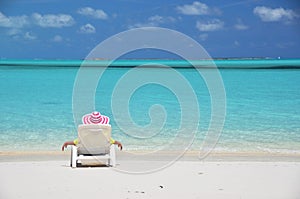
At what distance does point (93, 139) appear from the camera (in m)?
5.16

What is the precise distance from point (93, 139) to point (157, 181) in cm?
99

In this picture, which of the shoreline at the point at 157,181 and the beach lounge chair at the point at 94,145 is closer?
the shoreline at the point at 157,181

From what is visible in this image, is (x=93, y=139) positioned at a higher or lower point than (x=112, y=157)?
higher

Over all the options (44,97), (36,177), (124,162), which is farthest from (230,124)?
(44,97)

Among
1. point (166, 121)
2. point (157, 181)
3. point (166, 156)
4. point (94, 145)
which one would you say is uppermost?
point (166, 121)

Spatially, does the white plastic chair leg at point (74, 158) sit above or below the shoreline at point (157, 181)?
above

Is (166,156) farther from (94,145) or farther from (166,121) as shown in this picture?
(166,121)

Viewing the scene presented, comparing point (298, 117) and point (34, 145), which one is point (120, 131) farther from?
point (298, 117)

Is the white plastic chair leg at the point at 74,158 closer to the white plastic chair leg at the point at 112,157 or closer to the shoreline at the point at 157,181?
the shoreline at the point at 157,181

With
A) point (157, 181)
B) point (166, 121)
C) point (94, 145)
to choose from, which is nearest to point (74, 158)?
point (94, 145)

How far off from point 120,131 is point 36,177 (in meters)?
4.15

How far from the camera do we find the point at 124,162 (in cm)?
555

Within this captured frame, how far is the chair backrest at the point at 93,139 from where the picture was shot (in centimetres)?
513

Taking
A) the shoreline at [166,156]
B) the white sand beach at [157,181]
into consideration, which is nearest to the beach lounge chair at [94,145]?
the white sand beach at [157,181]
